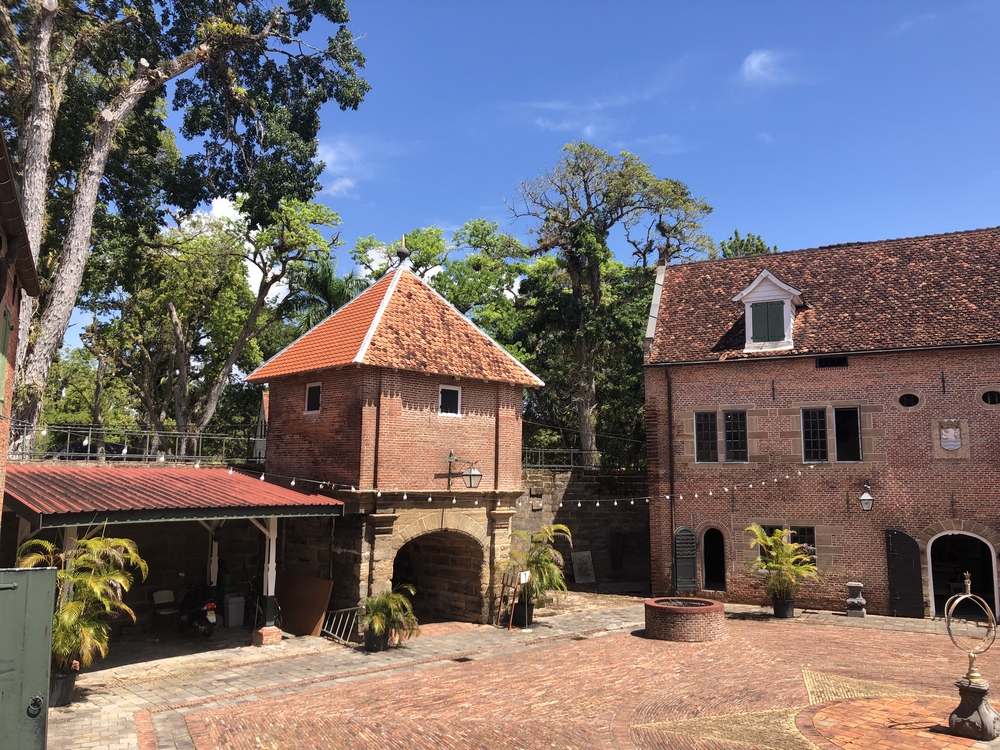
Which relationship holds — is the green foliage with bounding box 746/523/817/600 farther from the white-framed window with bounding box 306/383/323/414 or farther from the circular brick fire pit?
the white-framed window with bounding box 306/383/323/414

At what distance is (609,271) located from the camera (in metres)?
35.4

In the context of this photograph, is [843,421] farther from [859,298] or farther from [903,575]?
[903,575]

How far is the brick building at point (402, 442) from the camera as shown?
16.5 meters

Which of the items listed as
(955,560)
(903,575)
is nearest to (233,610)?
(903,575)

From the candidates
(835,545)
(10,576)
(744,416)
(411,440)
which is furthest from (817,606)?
(10,576)

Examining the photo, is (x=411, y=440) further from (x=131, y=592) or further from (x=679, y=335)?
(x=679, y=335)

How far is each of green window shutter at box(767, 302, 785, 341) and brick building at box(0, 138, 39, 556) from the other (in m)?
19.1

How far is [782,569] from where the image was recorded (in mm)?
19078

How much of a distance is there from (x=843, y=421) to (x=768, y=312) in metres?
3.93

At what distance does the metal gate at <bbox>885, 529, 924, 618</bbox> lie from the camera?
19.5 meters

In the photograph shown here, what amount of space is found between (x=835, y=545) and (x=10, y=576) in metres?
20.1

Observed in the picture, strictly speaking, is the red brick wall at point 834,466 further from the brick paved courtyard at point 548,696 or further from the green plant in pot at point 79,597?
the green plant in pot at point 79,597

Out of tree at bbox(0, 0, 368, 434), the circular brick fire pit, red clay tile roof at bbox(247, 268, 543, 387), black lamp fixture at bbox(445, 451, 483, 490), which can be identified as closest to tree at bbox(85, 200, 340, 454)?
tree at bbox(0, 0, 368, 434)

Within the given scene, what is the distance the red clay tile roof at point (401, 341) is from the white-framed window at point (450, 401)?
569 millimetres
